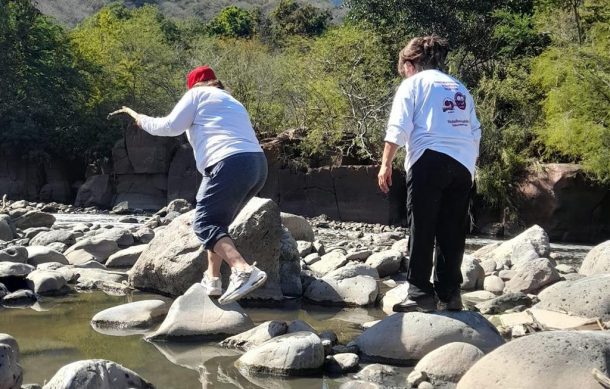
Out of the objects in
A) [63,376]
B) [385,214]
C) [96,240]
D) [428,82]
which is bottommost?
[385,214]

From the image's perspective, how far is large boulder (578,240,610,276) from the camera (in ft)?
30.9

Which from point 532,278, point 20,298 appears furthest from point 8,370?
point 532,278

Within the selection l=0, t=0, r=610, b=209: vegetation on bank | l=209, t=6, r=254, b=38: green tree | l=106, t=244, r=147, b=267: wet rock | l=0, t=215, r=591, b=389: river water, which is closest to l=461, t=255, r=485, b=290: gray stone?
l=0, t=215, r=591, b=389: river water

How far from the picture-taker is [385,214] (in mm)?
22375

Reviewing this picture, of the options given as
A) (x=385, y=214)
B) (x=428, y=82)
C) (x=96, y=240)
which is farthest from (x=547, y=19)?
(x=428, y=82)

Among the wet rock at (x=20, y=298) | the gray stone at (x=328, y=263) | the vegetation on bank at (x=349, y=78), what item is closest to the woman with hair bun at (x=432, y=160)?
the wet rock at (x=20, y=298)

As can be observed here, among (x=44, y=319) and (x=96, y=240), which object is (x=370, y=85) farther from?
(x=44, y=319)

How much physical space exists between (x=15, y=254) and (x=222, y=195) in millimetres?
4225

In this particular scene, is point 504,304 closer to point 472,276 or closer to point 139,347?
point 472,276

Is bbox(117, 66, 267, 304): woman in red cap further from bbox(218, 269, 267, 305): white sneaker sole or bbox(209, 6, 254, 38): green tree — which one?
bbox(209, 6, 254, 38): green tree

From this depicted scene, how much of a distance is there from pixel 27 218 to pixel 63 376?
11966mm

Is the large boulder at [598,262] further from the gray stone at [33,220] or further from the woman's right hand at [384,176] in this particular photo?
the gray stone at [33,220]

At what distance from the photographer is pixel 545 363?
12.8 feet

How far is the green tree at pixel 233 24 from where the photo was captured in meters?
55.4
